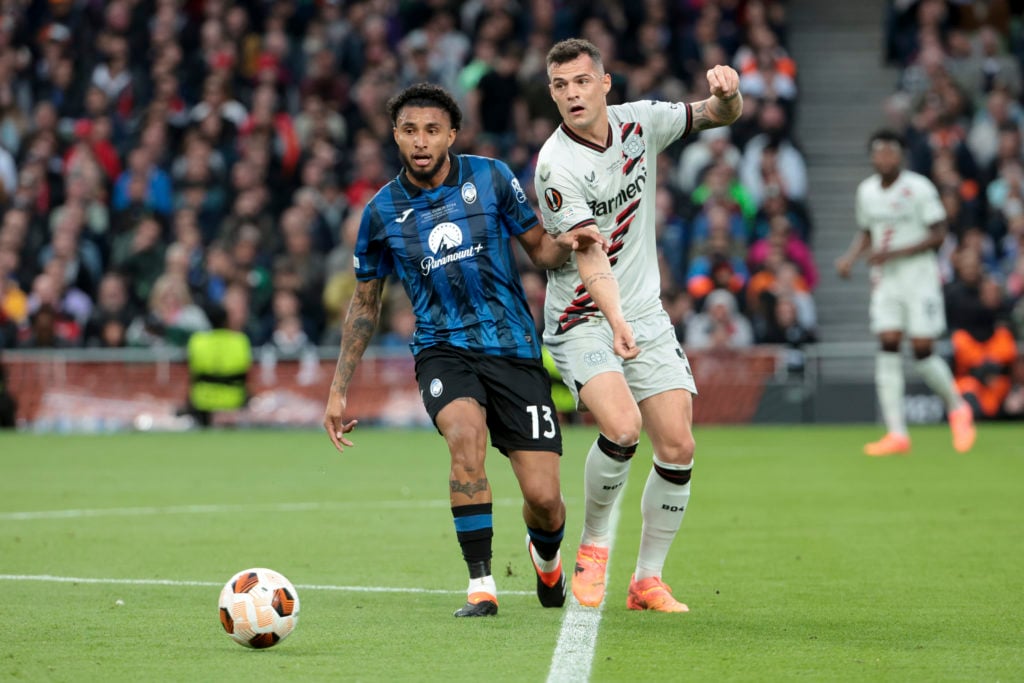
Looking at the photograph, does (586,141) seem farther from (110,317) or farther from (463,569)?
(110,317)

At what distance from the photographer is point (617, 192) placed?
762 centimetres

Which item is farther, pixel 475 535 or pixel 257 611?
pixel 475 535

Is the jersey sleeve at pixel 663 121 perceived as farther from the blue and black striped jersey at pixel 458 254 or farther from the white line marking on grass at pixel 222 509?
the white line marking on grass at pixel 222 509

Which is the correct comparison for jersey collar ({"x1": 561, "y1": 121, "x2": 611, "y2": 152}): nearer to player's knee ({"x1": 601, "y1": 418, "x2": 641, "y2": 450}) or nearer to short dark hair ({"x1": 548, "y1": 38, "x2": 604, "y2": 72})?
short dark hair ({"x1": 548, "y1": 38, "x2": 604, "y2": 72})

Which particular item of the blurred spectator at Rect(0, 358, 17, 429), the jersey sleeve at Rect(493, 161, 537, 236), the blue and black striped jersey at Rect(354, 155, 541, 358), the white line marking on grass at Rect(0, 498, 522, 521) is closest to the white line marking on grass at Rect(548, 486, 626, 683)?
the blue and black striped jersey at Rect(354, 155, 541, 358)

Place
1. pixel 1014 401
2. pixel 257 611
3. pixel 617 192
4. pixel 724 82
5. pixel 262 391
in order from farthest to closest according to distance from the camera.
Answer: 1. pixel 262 391
2. pixel 1014 401
3. pixel 617 192
4. pixel 724 82
5. pixel 257 611

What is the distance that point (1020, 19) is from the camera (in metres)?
25.5

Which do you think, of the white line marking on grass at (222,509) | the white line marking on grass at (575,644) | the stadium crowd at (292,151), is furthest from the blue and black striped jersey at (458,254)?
the stadium crowd at (292,151)

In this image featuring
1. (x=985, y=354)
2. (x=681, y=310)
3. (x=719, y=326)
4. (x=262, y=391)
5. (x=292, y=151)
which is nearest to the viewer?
(x=985, y=354)

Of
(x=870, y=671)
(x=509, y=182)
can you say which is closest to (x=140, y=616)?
(x=509, y=182)

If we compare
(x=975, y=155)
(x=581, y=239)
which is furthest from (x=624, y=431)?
(x=975, y=155)

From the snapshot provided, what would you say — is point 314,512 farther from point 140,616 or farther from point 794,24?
point 794,24

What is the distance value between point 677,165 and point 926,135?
3.36 m

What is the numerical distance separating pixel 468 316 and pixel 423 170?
2.20ft
